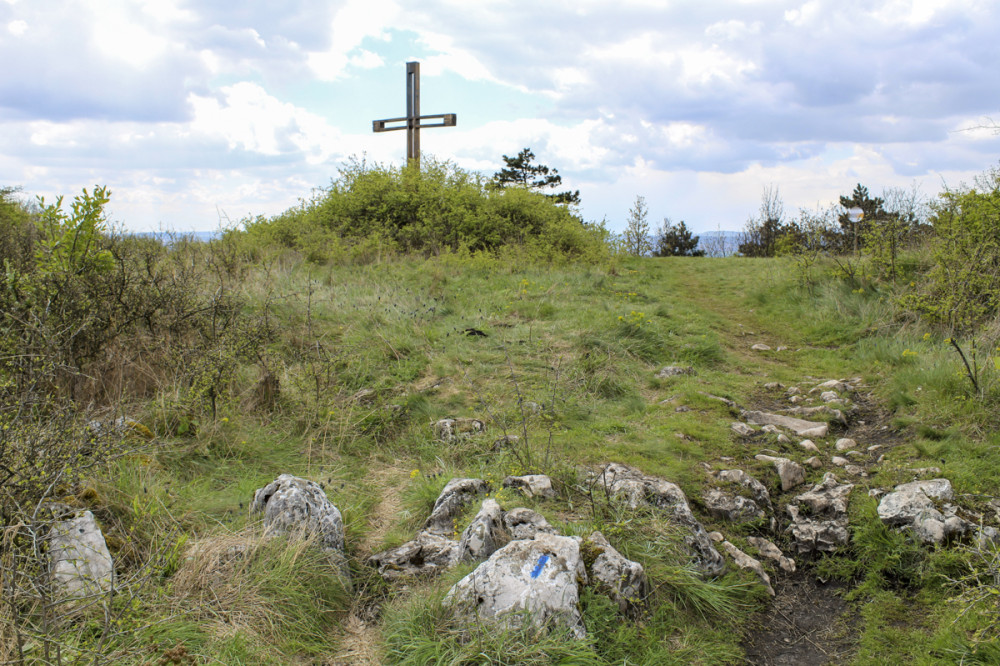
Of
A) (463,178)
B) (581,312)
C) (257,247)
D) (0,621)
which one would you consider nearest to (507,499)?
(0,621)

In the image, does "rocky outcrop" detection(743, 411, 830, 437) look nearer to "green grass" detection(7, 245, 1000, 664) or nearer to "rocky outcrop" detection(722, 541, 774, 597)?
"green grass" detection(7, 245, 1000, 664)

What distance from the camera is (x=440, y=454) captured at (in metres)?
5.10

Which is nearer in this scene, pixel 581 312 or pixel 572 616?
pixel 572 616

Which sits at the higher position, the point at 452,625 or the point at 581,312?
the point at 581,312

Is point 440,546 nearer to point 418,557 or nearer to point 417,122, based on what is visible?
point 418,557

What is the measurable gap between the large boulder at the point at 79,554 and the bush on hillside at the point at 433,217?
36.5 feet

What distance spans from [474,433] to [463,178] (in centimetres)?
1186

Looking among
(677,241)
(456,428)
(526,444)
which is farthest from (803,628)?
(677,241)

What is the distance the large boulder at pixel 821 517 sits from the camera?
3.90m

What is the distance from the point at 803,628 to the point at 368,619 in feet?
7.40

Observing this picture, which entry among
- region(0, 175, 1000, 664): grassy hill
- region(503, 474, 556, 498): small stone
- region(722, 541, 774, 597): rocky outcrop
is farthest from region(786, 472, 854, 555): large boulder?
region(503, 474, 556, 498): small stone

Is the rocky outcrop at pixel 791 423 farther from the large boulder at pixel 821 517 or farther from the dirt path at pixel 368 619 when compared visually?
the dirt path at pixel 368 619

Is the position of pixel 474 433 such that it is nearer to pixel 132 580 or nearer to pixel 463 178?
pixel 132 580

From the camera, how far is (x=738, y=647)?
3133 mm
